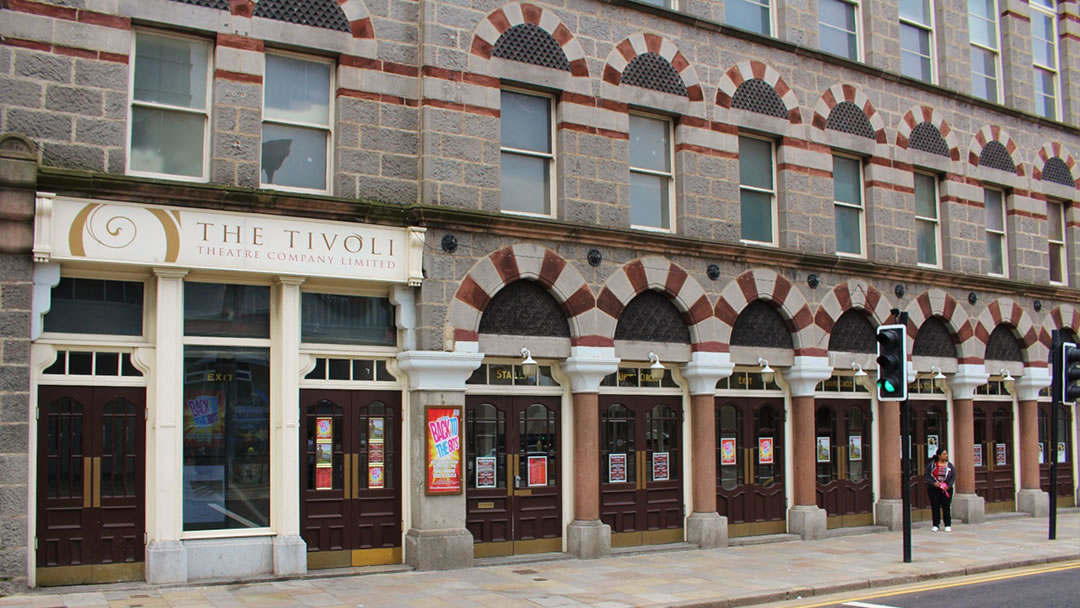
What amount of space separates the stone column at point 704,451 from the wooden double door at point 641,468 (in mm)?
246

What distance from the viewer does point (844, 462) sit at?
63.9ft

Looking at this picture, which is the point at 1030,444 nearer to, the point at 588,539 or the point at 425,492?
the point at 588,539

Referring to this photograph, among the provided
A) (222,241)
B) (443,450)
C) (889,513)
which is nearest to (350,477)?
(443,450)

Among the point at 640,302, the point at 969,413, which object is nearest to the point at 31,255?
the point at 640,302

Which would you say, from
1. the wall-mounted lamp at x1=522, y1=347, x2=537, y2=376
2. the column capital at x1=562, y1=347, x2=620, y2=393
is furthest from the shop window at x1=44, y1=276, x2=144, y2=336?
the column capital at x1=562, y1=347, x2=620, y2=393

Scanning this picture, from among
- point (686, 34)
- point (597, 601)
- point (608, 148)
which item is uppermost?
point (686, 34)

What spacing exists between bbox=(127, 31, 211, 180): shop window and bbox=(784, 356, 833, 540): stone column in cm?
1107

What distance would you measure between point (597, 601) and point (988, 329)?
13.7 metres

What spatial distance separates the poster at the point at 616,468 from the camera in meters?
16.5

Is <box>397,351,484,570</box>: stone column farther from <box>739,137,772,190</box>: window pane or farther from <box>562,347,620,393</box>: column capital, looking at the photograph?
<box>739,137,772,190</box>: window pane

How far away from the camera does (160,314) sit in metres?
12.9

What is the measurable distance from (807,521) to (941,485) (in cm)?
317

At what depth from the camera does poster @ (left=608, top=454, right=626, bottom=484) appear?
16.5m

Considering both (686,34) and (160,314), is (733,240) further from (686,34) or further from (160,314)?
(160,314)
